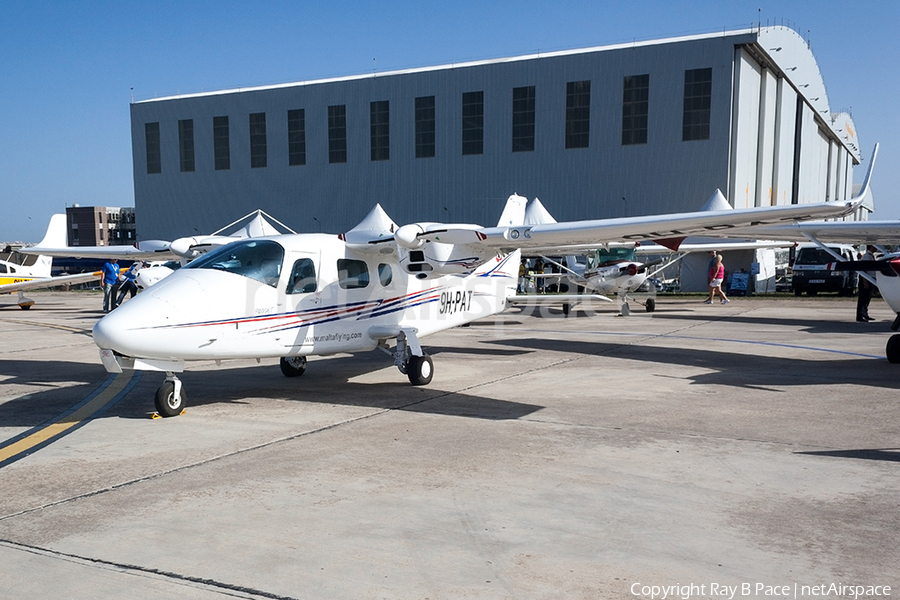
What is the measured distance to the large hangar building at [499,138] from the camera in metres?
37.7

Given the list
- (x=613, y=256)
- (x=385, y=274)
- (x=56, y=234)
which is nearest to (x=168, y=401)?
(x=385, y=274)

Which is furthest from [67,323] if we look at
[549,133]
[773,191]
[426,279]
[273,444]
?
Answer: [773,191]

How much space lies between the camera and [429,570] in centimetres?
418

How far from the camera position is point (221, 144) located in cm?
5050

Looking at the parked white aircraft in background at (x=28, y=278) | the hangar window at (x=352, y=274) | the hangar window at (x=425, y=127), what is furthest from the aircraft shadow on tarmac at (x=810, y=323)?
the hangar window at (x=425, y=127)

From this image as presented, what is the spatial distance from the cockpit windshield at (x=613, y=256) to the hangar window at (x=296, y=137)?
28.1 m

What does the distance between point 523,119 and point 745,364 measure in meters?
30.9

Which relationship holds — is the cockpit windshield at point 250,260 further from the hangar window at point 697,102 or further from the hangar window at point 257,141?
the hangar window at point 257,141

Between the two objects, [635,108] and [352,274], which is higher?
[635,108]

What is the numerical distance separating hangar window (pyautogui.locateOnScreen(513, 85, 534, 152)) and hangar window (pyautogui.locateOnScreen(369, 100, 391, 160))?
328 inches

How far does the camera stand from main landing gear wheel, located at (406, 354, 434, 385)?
10773 millimetres

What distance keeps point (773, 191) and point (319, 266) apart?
4079 centimetres

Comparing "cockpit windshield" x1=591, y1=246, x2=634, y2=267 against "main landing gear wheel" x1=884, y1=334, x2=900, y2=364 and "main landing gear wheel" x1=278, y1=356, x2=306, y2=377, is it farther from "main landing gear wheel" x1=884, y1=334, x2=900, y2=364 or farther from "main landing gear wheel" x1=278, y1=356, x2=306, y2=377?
"main landing gear wheel" x1=278, y1=356, x2=306, y2=377

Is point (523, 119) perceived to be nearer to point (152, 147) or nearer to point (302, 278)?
point (152, 147)
